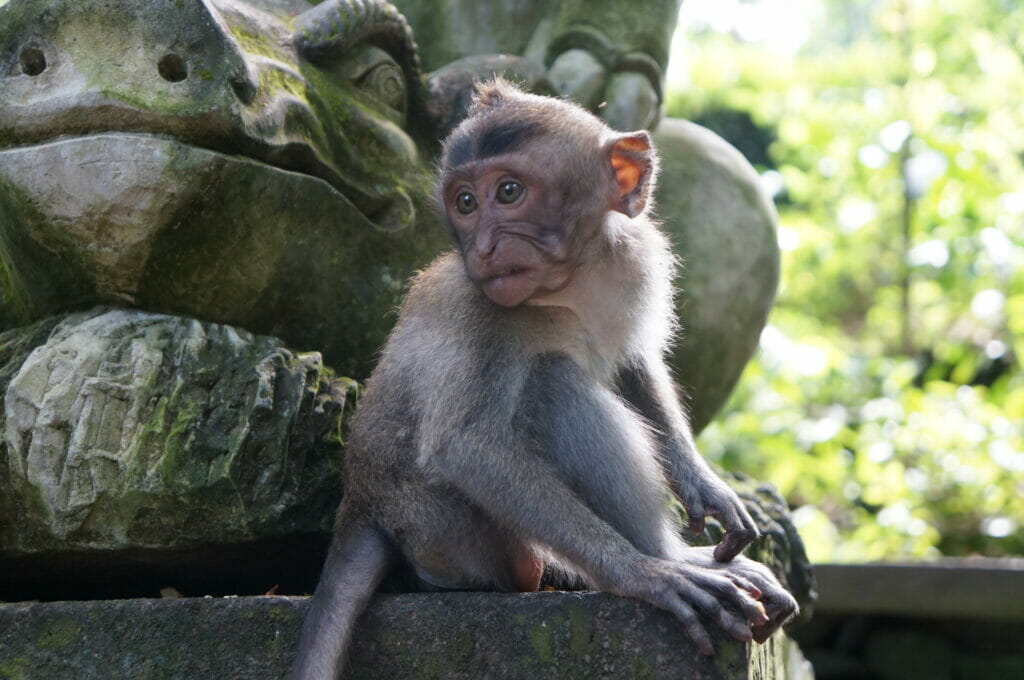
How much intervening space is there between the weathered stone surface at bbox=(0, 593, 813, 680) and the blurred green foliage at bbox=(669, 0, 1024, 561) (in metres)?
5.20

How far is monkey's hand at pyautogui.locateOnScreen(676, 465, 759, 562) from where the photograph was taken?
9.30 ft

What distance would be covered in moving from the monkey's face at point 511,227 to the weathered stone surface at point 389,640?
0.76 metres

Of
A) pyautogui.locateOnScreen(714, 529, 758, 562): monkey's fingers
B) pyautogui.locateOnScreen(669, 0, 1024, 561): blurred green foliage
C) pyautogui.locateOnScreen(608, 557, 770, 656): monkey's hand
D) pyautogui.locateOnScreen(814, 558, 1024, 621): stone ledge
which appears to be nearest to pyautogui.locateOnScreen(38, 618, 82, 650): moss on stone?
pyautogui.locateOnScreen(608, 557, 770, 656): monkey's hand

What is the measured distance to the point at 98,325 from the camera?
2.87 metres

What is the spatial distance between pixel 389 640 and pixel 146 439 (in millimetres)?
761

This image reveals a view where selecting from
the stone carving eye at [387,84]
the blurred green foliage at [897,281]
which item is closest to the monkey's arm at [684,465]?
the stone carving eye at [387,84]

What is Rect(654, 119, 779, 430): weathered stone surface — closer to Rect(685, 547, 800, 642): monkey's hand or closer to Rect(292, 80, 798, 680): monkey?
Rect(292, 80, 798, 680): monkey

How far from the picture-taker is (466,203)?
2959mm

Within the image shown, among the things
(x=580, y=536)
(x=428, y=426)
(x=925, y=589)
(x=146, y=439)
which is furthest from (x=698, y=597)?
(x=925, y=589)

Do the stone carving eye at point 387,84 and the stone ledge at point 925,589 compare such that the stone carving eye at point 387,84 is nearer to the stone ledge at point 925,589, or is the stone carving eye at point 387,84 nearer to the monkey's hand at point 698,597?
the monkey's hand at point 698,597

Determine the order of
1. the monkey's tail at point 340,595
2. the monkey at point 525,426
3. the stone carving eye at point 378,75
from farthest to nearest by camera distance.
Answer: the stone carving eye at point 378,75, the monkey at point 525,426, the monkey's tail at point 340,595

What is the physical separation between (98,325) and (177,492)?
0.47 meters

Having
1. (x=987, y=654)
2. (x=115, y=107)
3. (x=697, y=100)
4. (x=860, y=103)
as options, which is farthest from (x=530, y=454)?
(x=697, y=100)

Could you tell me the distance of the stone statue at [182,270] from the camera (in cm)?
275
